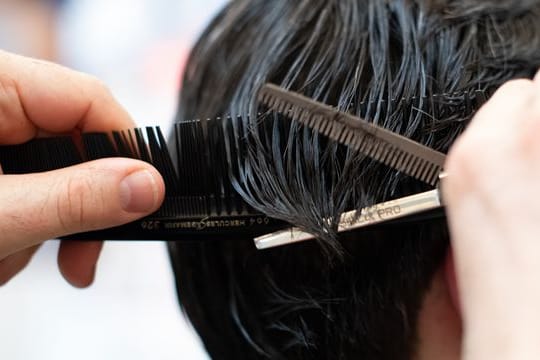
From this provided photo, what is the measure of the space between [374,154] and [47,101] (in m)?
0.39

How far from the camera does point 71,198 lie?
0.56 meters

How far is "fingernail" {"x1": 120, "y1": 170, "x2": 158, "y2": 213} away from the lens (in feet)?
1.87

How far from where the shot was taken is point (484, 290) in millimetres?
395

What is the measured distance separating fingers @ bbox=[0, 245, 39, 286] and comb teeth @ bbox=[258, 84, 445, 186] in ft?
1.36

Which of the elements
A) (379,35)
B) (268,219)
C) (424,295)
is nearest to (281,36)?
(379,35)

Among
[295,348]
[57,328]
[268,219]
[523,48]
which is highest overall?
[523,48]

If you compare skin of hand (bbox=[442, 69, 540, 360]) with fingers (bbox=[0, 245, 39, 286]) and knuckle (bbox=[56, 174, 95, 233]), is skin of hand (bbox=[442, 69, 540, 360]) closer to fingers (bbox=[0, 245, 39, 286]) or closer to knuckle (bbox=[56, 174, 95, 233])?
knuckle (bbox=[56, 174, 95, 233])

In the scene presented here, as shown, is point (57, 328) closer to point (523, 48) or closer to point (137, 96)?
point (137, 96)

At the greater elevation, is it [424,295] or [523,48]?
[523,48]

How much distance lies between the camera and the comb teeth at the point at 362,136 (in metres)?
0.53

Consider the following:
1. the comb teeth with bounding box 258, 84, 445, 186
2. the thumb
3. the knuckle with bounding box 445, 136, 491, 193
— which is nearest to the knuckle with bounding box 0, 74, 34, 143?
the thumb

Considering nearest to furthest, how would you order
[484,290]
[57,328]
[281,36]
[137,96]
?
[484,290] < [281,36] < [57,328] < [137,96]

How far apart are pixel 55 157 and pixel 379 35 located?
380 mm

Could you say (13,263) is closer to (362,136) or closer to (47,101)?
(47,101)
